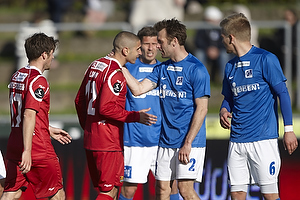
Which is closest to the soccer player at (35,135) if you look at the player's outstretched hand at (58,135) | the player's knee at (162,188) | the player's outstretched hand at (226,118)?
the player's outstretched hand at (58,135)

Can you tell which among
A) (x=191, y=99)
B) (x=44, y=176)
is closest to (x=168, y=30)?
(x=191, y=99)

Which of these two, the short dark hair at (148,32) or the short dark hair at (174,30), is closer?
the short dark hair at (174,30)

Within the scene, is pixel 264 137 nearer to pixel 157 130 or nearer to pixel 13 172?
pixel 157 130

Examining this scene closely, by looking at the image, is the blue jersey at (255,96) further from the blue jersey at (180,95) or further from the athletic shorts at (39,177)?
the athletic shorts at (39,177)

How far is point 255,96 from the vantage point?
5750mm

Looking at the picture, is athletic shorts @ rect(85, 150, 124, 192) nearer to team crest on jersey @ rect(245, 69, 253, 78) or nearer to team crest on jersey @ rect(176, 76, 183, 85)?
team crest on jersey @ rect(176, 76, 183, 85)

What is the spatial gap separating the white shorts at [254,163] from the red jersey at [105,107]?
3.95 ft

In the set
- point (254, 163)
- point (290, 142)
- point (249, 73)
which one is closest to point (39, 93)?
point (249, 73)

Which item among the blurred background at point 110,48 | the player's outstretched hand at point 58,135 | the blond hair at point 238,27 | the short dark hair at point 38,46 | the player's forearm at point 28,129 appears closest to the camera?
the player's forearm at point 28,129

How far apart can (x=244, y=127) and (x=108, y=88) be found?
5.19ft

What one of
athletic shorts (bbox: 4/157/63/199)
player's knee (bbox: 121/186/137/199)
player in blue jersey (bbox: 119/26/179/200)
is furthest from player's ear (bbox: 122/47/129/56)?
player's knee (bbox: 121/186/137/199)

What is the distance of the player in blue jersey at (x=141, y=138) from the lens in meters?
6.98

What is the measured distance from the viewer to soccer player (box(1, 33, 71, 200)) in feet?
18.4

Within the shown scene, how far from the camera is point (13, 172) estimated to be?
19.0ft
